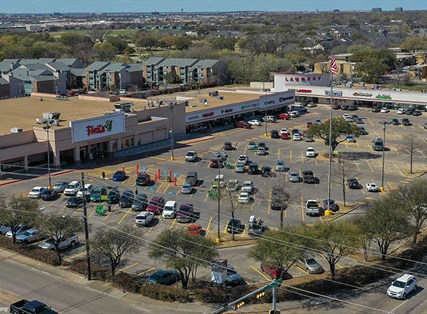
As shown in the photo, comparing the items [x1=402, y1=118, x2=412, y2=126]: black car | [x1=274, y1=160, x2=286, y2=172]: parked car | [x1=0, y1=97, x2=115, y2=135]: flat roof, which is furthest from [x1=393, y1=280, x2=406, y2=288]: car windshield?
[x1=402, y1=118, x2=412, y2=126]: black car

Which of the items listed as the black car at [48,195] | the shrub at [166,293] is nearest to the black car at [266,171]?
the black car at [48,195]

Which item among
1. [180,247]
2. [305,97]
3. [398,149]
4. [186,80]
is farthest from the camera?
[186,80]

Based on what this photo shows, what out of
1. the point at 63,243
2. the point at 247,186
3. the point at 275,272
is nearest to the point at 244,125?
the point at 247,186

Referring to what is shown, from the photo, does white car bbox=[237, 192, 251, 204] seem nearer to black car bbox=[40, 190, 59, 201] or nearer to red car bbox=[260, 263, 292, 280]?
red car bbox=[260, 263, 292, 280]

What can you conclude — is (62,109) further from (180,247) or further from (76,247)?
(180,247)

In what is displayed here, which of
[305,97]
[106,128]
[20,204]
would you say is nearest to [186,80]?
[305,97]

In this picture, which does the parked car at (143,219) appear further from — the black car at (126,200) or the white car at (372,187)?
the white car at (372,187)

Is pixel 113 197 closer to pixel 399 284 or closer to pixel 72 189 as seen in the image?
pixel 72 189
